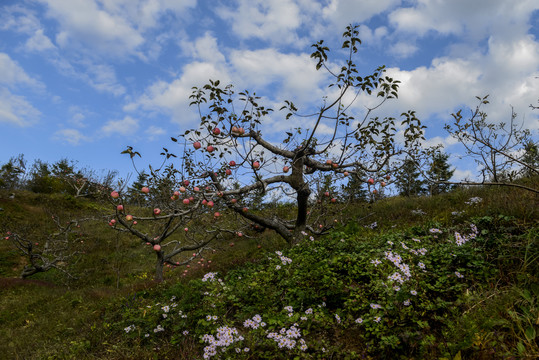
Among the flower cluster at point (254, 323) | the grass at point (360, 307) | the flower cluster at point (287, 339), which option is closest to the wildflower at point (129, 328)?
the grass at point (360, 307)

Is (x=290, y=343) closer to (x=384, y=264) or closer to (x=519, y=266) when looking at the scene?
(x=384, y=264)

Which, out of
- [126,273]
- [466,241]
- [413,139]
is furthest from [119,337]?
[126,273]

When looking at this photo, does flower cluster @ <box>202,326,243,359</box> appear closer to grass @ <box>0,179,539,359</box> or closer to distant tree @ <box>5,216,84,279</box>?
grass @ <box>0,179,539,359</box>

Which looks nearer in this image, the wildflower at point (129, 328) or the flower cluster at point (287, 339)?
the flower cluster at point (287, 339)

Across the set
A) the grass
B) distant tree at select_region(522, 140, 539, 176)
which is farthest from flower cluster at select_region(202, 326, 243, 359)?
distant tree at select_region(522, 140, 539, 176)

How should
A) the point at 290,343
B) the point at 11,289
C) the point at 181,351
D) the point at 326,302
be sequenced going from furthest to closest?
the point at 11,289 < the point at 326,302 < the point at 181,351 < the point at 290,343

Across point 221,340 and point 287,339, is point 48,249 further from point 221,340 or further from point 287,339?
point 287,339

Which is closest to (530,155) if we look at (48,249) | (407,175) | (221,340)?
(407,175)

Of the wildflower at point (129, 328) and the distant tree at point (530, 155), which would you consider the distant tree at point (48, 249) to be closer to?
the wildflower at point (129, 328)

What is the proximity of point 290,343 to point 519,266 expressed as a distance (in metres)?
3.25

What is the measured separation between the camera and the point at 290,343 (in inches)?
129

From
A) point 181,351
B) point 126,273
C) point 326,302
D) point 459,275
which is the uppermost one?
point 126,273

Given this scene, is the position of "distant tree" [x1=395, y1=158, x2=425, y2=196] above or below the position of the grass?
above

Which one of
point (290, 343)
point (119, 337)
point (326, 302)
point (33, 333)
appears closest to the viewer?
point (290, 343)
